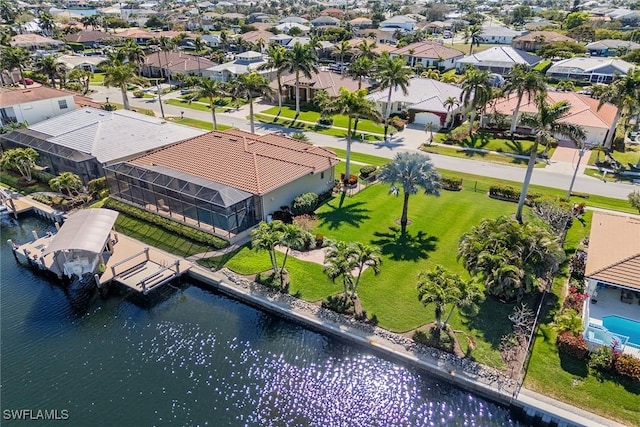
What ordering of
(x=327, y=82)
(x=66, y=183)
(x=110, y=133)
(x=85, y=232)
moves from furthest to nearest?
(x=327, y=82), (x=110, y=133), (x=66, y=183), (x=85, y=232)

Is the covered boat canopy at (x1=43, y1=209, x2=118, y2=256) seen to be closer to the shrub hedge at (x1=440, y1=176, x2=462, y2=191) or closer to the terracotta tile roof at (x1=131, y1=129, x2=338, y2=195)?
the terracotta tile roof at (x1=131, y1=129, x2=338, y2=195)

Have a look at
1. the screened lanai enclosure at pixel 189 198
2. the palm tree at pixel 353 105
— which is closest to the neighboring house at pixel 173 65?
the screened lanai enclosure at pixel 189 198

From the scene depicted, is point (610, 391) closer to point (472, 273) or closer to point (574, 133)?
point (472, 273)

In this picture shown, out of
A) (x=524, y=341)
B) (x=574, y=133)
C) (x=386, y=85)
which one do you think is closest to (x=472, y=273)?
(x=524, y=341)

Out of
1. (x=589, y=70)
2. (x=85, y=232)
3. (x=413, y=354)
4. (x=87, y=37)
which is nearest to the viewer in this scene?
(x=413, y=354)

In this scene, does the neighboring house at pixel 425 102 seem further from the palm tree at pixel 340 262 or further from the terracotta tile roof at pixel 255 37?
the terracotta tile roof at pixel 255 37

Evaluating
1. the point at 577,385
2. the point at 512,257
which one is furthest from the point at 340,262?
the point at 577,385

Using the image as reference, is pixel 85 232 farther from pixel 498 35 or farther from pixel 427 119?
pixel 498 35

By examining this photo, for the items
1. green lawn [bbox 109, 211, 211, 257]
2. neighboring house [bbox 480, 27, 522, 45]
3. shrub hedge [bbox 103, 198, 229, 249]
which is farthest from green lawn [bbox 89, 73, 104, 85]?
neighboring house [bbox 480, 27, 522, 45]
